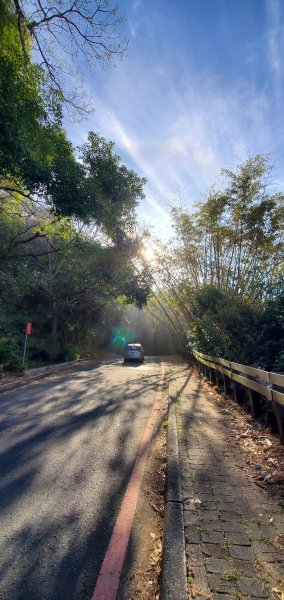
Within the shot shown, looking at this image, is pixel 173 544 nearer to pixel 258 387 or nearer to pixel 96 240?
pixel 258 387

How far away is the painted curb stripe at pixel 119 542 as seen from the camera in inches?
87.3

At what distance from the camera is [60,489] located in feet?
11.9

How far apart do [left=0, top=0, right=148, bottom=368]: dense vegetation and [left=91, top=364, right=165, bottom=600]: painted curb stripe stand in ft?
21.2

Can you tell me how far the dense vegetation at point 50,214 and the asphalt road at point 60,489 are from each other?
219 inches

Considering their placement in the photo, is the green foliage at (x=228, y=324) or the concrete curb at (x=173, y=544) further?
the green foliage at (x=228, y=324)

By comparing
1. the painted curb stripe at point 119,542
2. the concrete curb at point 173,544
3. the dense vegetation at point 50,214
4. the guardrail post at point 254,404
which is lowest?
the painted curb stripe at point 119,542

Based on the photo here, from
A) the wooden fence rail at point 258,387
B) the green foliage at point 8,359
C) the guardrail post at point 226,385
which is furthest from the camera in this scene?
the green foliage at point 8,359

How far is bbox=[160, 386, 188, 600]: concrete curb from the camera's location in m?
2.14

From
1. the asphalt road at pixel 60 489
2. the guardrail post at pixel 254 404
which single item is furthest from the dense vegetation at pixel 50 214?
the guardrail post at pixel 254 404

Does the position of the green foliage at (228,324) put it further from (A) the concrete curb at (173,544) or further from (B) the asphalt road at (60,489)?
(A) the concrete curb at (173,544)

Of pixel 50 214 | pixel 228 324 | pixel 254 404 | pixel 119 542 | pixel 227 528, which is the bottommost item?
pixel 119 542

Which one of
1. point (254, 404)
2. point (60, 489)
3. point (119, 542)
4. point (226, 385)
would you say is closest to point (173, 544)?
point (119, 542)

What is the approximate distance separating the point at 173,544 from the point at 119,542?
471mm

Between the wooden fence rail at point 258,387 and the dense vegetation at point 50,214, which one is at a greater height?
the dense vegetation at point 50,214
